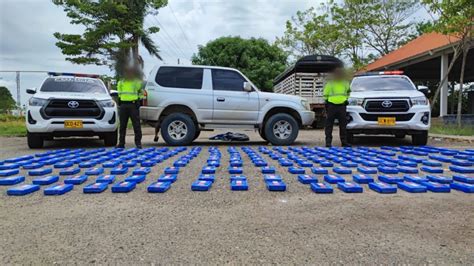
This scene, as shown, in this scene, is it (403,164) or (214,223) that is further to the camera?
(403,164)

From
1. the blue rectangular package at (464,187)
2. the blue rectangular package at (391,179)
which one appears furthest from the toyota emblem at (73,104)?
the blue rectangular package at (464,187)

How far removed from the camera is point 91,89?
9242 millimetres

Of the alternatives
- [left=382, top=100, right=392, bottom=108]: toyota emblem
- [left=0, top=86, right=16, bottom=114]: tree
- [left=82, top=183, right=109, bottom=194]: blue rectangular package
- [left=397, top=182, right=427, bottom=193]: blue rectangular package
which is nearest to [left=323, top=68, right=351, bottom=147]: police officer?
[left=382, top=100, right=392, bottom=108]: toyota emblem

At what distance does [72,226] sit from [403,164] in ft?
16.2

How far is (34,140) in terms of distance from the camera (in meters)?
8.51

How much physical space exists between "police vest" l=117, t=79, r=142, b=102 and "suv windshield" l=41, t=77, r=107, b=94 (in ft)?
3.68

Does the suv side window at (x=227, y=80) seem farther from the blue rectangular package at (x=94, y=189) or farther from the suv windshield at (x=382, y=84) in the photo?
the blue rectangular package at (x=94, y=189)

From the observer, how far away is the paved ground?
8.18 feet

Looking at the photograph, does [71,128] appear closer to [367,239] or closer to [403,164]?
[403,164]

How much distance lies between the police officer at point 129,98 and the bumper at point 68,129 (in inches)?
12.4

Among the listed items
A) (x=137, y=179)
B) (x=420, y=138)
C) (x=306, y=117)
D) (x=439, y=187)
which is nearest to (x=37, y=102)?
(x=137, y=179)

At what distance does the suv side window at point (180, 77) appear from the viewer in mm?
8906

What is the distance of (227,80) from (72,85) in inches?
147

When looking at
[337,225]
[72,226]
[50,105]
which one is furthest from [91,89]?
[337,225]
